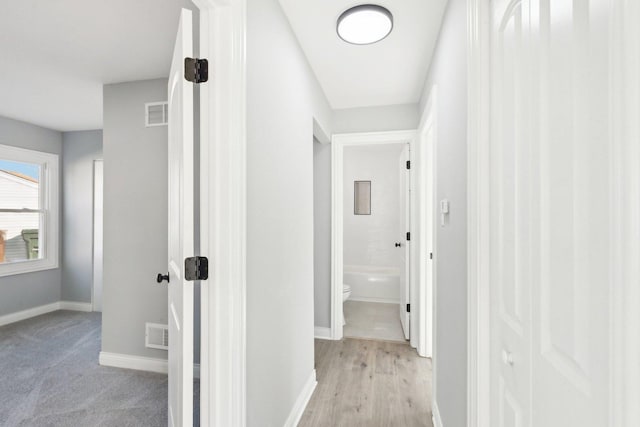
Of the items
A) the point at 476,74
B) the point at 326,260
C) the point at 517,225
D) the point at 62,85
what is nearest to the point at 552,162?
the point at 517,225

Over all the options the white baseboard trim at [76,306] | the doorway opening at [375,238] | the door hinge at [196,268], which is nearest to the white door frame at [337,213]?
the doorway opening at [375,238]

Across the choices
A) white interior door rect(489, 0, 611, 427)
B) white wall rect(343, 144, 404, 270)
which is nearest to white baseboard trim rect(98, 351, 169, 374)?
white interior door rect(489, 0, 611, 427)

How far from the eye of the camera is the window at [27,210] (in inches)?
152

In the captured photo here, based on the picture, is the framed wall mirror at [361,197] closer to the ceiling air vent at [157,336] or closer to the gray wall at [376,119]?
the gray wall at [376,119]

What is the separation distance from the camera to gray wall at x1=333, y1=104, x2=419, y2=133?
326 centimetres

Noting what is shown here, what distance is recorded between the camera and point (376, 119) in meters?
3.33

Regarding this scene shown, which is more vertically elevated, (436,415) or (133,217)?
(133,217)

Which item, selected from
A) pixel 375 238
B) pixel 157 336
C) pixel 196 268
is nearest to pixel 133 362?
pixel 157 336

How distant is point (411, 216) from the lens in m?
3.25

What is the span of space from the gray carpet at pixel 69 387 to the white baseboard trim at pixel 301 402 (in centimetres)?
88

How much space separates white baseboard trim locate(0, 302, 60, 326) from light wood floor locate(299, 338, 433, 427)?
3714 mm

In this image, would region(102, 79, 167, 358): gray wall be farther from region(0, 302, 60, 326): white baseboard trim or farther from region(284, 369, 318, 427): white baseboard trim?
region(0, 302, 60, 326): white baseboard trim

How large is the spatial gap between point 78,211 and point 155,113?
266 cm

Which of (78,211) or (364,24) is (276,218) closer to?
(364,24)
